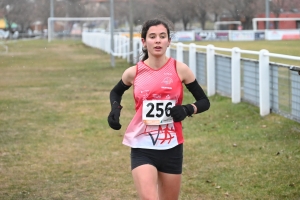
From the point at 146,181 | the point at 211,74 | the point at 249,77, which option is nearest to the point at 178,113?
the point at 146,181

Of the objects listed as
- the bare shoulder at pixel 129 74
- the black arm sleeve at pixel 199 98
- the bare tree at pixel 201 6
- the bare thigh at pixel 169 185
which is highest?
the bare tree at pixel 201 6

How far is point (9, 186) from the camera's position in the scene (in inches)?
307

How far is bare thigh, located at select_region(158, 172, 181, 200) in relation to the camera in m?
5.11

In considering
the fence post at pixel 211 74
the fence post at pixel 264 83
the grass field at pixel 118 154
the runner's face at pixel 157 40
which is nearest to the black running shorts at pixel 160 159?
the runner's face at pixel 157 40

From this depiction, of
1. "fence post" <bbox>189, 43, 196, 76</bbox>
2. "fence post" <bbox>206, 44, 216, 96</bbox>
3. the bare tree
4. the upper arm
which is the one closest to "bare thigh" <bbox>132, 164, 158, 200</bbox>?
the upper arm

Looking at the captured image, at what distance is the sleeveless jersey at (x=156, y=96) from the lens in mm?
5055

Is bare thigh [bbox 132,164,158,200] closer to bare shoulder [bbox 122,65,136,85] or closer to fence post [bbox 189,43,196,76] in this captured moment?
bare shoulder [bbox 122,65,136,85]

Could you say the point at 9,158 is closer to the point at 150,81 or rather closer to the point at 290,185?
the point at 290,185

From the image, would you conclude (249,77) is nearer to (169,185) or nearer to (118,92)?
(118,92)

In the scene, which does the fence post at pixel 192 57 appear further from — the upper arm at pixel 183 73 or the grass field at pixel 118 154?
the upper arm at pixel 183 73

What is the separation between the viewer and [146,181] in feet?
16.1

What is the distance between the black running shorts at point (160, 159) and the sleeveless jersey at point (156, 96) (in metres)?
0.04

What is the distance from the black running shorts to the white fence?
5.07m

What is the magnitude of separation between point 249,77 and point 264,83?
1851 millimetres
